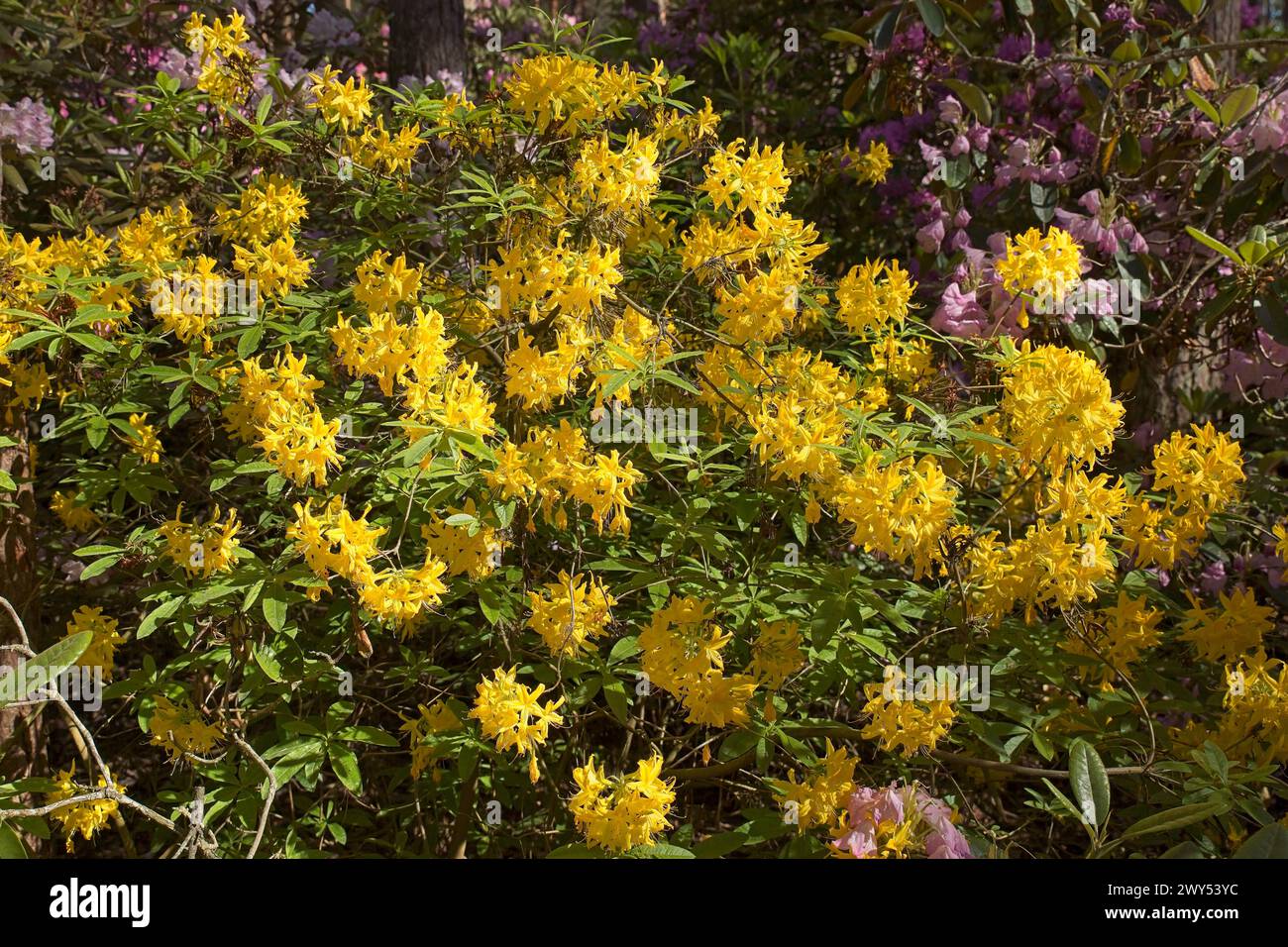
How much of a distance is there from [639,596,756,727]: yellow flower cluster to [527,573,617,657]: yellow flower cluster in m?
0.10

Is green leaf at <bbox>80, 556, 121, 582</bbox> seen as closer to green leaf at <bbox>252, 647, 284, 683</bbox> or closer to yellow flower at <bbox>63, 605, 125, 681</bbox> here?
yellow flower at <bbox>63, 605, 125, 681</bbox>

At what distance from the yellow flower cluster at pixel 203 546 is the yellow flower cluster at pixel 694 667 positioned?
80 centimetres

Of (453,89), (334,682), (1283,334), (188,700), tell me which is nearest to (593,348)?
(334,682)

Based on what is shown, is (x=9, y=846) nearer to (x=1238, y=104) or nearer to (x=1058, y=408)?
(x=1058, y=408)

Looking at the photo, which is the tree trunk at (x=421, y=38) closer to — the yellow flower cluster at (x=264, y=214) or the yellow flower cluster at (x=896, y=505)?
the yellow flower cluster at (x=264, y=214)

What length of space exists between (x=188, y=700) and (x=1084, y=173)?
2.97 meters

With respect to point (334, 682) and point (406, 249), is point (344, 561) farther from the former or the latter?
point (406, 249)

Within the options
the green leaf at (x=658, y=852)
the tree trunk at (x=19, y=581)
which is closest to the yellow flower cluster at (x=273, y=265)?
the tree trunk at (x=19, y=581)

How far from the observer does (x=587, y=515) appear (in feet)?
8.02

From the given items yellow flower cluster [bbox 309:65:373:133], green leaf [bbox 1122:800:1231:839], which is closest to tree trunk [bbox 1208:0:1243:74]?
yellow flower cluster [bbox 309:65:373:133]

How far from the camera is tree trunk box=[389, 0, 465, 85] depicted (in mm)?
4484

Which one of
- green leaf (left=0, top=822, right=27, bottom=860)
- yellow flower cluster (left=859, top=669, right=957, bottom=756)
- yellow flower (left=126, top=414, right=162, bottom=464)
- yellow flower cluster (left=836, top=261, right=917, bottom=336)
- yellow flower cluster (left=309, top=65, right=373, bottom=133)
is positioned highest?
yellow flower cluster (left=309, top=65, right=373, bottom=133)

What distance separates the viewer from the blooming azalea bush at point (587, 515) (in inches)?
76.4
